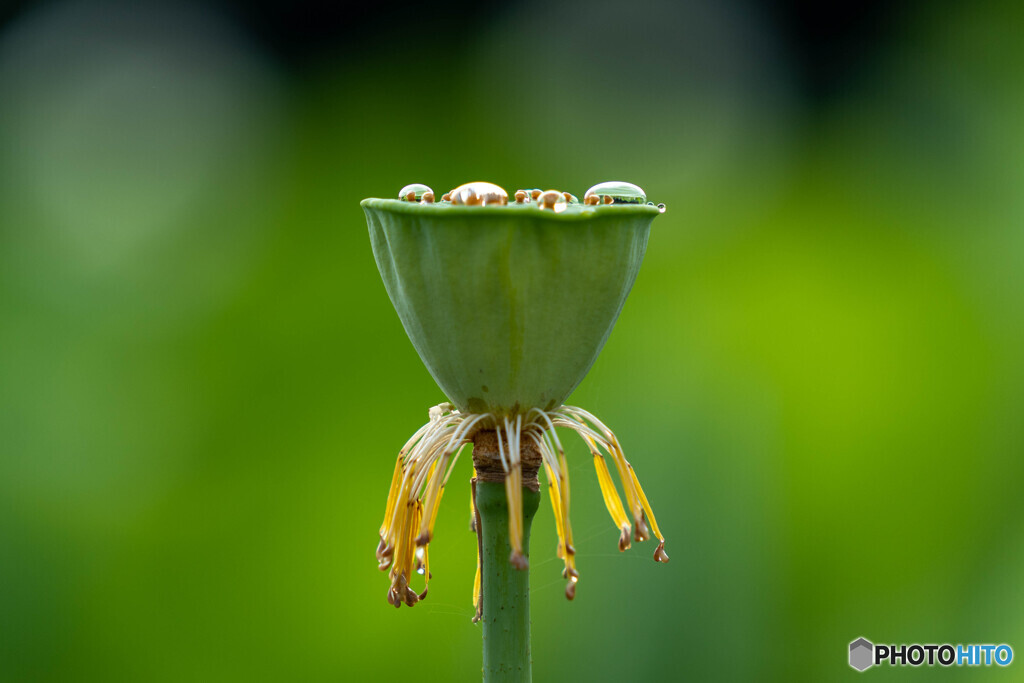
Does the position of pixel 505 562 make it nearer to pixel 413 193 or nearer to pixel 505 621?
pixel 505 621

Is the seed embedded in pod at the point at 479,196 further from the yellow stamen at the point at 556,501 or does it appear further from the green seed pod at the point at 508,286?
the yellow stamen at the point at 556,501

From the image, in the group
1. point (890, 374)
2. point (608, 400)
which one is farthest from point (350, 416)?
point (890, 374)

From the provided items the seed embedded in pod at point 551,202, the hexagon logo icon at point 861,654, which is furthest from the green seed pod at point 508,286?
the hexagon logo icon at point 861,654

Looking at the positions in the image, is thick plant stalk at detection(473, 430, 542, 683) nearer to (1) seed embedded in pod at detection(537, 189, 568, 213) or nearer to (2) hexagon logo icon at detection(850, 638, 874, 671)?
(1) seed embedded in pod at detection(537, 189, 568, 213)

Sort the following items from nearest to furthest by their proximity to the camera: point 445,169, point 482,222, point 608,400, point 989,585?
1. point 482,222
2. point 989,585
3. point 608,400
4. point 445,169

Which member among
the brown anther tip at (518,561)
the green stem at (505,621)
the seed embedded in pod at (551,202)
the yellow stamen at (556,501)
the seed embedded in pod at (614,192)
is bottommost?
the green stem at (505,621)

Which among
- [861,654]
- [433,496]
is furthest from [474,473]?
[861,654]

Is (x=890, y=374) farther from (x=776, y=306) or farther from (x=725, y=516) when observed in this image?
(x=725, y=516)
